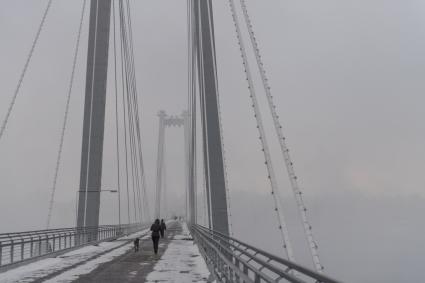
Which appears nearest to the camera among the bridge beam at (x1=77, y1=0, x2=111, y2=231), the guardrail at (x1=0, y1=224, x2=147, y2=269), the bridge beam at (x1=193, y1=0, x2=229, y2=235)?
the guardrail at (x1=0, y1=224, x2=147, y2=269)

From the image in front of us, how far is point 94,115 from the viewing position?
30750mm

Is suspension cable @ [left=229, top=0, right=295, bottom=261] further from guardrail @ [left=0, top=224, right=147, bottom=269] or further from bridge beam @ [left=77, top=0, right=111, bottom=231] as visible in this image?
bridge beam @ [left=77, top=0, right=111, bottom=231]

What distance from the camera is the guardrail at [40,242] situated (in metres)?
18.5

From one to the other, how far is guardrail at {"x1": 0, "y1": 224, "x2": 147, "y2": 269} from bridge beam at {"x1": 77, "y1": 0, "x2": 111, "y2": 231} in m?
1.21

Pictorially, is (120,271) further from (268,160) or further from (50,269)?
(268,160)

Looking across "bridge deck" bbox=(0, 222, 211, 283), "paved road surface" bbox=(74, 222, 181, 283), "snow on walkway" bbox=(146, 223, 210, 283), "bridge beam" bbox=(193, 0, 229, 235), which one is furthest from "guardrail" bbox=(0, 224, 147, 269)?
"bridge beam" bbox=(193, 0, 229, 235)

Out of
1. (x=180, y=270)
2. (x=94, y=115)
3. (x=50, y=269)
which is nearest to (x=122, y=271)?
(x=180, y=270)

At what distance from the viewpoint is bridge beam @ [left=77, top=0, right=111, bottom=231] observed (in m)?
30.1

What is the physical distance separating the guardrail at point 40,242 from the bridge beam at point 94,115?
1.21 meters

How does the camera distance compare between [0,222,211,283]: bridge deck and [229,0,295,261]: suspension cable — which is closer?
[229,0,295,261]: suspension cable

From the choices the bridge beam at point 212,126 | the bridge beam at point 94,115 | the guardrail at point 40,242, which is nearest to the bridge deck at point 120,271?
the guardrail at point 40,242

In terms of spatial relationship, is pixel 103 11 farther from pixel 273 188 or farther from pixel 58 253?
pixel 273 188

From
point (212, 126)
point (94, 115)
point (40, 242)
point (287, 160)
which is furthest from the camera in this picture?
point (94, 115)

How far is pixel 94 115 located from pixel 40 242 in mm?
9987
